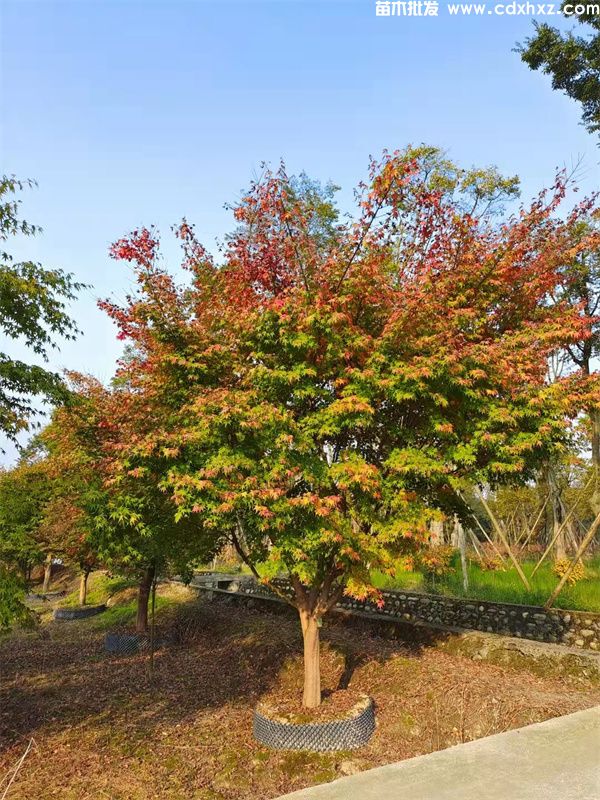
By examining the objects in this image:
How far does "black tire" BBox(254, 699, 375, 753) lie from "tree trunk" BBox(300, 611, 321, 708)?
0.85m

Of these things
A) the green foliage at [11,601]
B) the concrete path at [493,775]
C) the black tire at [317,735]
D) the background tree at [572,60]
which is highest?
the background tree at [572,60]

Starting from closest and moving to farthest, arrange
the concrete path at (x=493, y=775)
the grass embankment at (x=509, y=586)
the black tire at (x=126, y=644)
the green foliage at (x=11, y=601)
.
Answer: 1. the concrete path at (x=493, y=775)
2. the green foliage at (x=11, y=601)
3. the grass embankment at (x=509, y=586)
4. the black tire at (x=126, y=644)

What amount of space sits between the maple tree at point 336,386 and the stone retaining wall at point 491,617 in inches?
160

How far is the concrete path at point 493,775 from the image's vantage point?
3.99m

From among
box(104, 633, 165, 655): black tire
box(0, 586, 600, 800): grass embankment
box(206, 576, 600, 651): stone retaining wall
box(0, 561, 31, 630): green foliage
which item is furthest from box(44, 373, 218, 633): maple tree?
box(206, 576, 600, 651): stone retaining wall

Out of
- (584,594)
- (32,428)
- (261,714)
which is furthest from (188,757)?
(584,594)

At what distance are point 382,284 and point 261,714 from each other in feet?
19.8

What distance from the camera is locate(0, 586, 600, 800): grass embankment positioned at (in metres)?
6.13

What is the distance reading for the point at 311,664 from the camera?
7715 millimetres

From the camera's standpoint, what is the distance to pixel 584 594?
11.0 meters

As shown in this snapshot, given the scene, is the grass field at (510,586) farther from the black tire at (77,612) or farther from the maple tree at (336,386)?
the black tire at (77,612)

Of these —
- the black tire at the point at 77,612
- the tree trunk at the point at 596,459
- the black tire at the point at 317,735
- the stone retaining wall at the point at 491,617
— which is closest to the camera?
the black tire at the point at 317,735

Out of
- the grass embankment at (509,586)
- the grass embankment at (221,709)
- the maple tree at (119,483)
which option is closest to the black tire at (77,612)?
the grass embankment at (221,709)

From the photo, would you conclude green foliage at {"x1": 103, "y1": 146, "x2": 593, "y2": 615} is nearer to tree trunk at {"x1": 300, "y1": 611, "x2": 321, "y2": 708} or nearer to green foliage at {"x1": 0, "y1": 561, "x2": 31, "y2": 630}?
tree trunk at {"x1": 300, "y1": 611, "x2": 321, "y2": 708}
